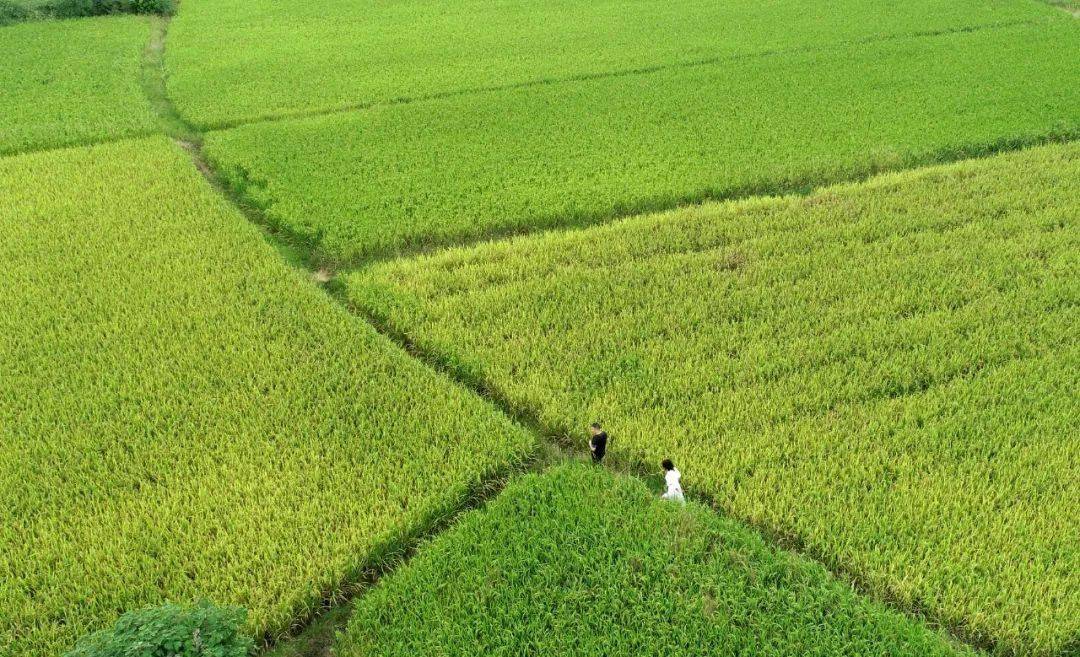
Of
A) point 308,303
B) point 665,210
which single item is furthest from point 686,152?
point 308,303

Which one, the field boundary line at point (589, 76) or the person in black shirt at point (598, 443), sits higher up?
the field boundary line at point (589, 76)

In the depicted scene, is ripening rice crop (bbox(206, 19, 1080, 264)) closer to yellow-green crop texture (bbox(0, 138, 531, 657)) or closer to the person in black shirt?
yellow-green crop texture (bbox(0, 138, 531, 657))

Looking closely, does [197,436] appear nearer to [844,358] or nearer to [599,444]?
[599,444]

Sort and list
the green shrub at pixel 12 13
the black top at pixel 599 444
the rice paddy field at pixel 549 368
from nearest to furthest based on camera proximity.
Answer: the rice paddy field at pixel 549 368, the black top at pixel 599 444, the green shrub at pixel 12 13

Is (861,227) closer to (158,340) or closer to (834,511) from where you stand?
(834,511)

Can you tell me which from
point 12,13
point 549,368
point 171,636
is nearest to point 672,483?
point 549,368

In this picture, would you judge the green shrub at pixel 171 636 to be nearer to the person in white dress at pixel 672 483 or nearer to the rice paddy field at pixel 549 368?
the rice paddy field at pixel 549 368

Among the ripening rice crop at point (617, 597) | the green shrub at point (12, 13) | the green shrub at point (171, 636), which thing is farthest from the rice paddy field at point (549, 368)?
the green shrub at point (12, 13)
